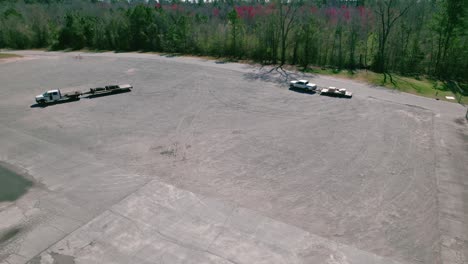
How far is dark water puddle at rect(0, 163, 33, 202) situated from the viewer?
18.9 m

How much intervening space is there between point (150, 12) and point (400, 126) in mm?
54100

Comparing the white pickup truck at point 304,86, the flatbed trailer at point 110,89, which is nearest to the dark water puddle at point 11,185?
the flatbed trailer at point 110,89

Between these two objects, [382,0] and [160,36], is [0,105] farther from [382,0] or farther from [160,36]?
[382,0]

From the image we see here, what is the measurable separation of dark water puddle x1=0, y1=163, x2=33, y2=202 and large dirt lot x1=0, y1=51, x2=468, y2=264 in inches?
22.6

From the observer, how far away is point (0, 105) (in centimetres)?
3356

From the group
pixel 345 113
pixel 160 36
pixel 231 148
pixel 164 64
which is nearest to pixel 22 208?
pixel 231 148

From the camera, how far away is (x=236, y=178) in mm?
20406

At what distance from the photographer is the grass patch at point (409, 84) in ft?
121

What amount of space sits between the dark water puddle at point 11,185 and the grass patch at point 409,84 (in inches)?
1514

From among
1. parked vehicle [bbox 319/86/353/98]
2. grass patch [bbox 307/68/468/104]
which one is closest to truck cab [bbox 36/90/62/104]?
parked vehicle [bbox 319/86/353/98]

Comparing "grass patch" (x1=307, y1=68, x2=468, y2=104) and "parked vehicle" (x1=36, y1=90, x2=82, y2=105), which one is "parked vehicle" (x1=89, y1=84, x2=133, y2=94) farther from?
"grass patch" (x1=307, y1=68, x2=468, y2=104)

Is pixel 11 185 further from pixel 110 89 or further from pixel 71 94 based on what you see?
pixel 110 89

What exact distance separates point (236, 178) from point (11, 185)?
1448cm

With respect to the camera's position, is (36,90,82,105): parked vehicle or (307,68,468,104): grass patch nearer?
(36,90,82,105): parked vehicle
